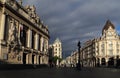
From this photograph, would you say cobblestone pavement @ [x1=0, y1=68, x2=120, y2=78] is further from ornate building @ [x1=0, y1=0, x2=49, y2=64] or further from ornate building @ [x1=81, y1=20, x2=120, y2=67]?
ornate building @ [x1=81, y1=20, x2=120, y2=67]

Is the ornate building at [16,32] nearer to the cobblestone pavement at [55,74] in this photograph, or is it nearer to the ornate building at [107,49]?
the cobblestone pavement at [55,74]

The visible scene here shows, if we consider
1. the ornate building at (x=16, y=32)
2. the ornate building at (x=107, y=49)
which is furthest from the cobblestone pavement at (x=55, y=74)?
the ornate building at (x=107, y=49)

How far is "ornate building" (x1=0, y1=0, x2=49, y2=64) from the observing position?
59.5m

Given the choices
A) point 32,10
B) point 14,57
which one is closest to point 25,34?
point 32,10

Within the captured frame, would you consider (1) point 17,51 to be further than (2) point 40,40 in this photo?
No

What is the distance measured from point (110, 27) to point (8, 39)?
105 meters

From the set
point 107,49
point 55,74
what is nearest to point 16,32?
point 55,74

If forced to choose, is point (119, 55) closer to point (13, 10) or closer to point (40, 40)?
point (40, 40)

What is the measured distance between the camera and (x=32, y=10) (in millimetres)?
Answer: 92188

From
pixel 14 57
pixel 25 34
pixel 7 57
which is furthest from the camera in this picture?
pixel 25 34

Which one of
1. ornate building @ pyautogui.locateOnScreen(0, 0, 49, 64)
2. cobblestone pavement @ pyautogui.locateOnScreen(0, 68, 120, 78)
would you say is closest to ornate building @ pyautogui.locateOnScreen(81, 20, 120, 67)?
ornate building @ pyautogui.locateOnScreen(0, 0, 49, 64)

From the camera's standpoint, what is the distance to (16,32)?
68.8m

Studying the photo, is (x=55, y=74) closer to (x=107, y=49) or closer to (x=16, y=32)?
(x=16, y=32)

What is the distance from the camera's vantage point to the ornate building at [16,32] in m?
59.5
